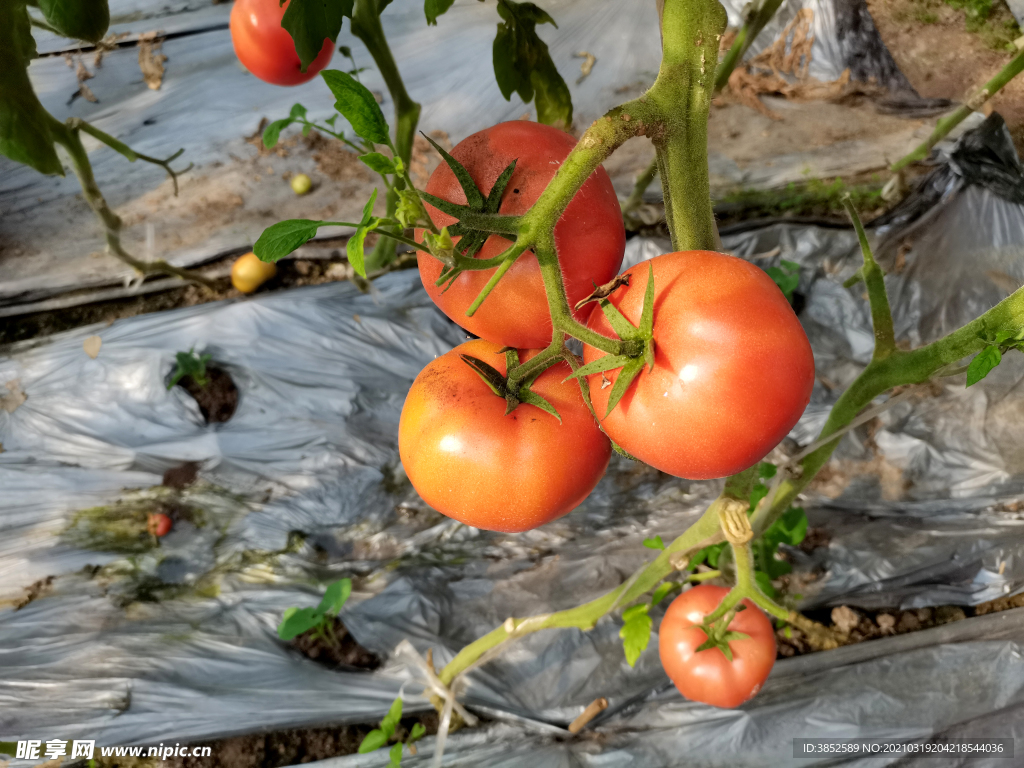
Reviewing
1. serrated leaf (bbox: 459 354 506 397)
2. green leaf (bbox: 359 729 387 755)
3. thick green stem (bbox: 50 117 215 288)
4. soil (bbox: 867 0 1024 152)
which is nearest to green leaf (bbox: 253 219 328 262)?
serrated leaf (bbox: 459 354 506 397)

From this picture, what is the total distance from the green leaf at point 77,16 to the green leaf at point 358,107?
1.52 ft

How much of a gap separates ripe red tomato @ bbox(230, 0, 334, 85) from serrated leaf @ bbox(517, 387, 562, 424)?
3.25 feet

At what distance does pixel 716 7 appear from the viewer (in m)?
0.46

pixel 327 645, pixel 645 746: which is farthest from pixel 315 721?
pixel 645 746

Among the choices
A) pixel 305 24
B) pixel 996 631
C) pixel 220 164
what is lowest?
pixel 996 631

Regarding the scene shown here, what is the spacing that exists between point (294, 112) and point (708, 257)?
1.53 metres

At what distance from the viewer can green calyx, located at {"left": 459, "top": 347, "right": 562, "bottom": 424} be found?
579 mm

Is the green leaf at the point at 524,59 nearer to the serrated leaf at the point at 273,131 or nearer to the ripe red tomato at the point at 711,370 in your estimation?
the ripe red tomato at the point at 711,370

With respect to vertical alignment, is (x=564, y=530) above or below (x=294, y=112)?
below

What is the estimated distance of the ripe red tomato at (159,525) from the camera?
1764 millimetres

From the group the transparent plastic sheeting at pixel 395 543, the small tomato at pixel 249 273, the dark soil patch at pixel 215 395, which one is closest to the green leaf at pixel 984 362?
the transparent plastic sheeting at pixel 395 543

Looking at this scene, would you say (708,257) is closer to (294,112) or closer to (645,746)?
(645,746)

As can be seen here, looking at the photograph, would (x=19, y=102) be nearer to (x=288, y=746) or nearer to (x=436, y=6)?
(x=436, y=6)

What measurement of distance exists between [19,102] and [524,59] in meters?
0.73
